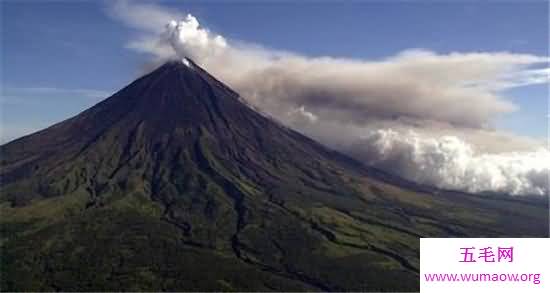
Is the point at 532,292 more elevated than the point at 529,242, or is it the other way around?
the point at 529,242

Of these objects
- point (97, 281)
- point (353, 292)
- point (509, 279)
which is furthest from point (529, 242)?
point (97, 281)

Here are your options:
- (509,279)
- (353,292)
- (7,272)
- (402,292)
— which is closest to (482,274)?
(509,279)

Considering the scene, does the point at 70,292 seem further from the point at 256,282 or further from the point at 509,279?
the point at 509,279

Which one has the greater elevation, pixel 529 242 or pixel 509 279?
pixel 529 242

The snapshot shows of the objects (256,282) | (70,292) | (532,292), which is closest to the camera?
(532,292)

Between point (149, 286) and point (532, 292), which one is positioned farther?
point (149, 286)

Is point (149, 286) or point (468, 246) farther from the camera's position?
point (149, 286)

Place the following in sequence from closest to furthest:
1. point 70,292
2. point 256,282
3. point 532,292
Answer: point 532,292 < point 70,292 < point 256,282

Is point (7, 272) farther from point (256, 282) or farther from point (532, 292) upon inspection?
point (532, 292)

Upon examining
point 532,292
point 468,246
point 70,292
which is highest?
point 468,246
